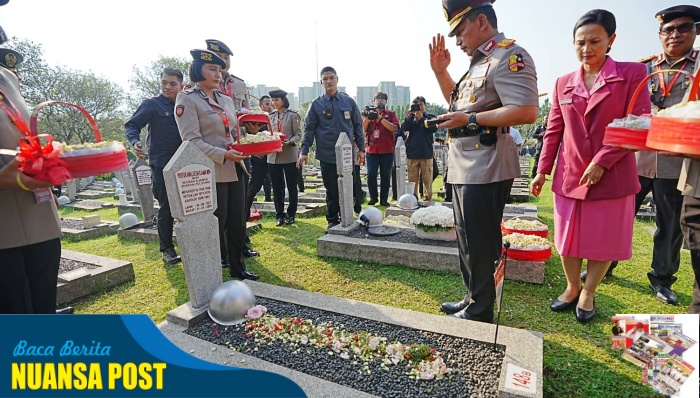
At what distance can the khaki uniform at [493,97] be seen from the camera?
2.30 m

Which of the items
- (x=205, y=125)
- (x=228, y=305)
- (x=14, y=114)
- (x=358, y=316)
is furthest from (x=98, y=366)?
(x=205, y=125)

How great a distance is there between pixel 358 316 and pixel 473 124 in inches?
66.9

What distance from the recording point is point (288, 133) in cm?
706

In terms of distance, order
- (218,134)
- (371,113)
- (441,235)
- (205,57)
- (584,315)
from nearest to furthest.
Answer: (584,315) < (205,57) < (218,134) < (441,235) < (371,113)

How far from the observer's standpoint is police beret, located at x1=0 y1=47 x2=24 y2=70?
2072mm

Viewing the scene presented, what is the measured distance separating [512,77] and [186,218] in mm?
2691

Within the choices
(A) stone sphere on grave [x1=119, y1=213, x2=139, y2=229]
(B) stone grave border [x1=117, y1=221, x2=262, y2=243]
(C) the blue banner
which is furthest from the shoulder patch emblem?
(A) stone sphere on grave [x1=119, y1=213, x2=139, y2=229]

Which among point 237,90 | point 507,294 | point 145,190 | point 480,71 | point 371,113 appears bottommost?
point 507,294

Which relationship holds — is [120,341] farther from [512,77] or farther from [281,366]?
[512,77]

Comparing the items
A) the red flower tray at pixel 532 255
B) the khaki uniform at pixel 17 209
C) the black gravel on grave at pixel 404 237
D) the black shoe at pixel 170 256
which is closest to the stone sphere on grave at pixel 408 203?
the black gravel on grave at pixel 404 237

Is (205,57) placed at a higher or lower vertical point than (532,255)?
higher

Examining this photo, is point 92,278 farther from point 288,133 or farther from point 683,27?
Answer: point 683,27

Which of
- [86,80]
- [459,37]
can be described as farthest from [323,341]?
[86,80]

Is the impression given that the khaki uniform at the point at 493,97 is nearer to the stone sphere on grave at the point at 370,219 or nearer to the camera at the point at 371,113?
the stone sphere on grave at the point at 370,219
